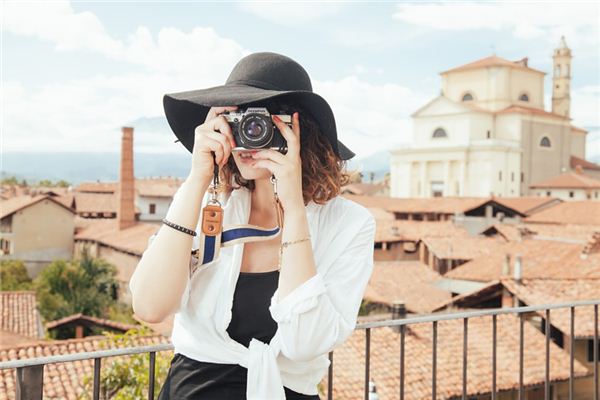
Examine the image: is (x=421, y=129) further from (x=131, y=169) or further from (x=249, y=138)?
(x=249, y=138)

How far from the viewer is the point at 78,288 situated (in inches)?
1115

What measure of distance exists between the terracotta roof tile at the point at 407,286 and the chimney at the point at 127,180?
55.4 ft

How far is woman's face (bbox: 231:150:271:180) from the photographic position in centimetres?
157

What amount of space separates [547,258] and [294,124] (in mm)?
19386

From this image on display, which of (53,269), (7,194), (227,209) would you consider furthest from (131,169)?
(227,209)

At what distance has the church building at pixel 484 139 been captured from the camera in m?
46.6

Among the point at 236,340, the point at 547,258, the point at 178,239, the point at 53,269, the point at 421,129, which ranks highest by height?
the point at 421,129

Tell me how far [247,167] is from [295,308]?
38 centimetres

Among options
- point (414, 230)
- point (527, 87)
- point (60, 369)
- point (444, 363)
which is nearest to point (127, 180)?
point (414, 230)

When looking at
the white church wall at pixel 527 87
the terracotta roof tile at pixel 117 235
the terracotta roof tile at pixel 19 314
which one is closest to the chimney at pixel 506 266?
the terracotta roof tile at pixel 19 314

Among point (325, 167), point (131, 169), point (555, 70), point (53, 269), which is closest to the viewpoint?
point (325, 167)

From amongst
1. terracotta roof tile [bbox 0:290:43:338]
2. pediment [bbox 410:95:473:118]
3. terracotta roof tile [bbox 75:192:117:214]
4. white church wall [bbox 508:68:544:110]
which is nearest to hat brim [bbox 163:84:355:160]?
terracotta roof tile [bbox 0:290:43:338]

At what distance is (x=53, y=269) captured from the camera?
94.7 feet

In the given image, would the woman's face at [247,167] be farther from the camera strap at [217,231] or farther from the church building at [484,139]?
the church building at [484,139]
